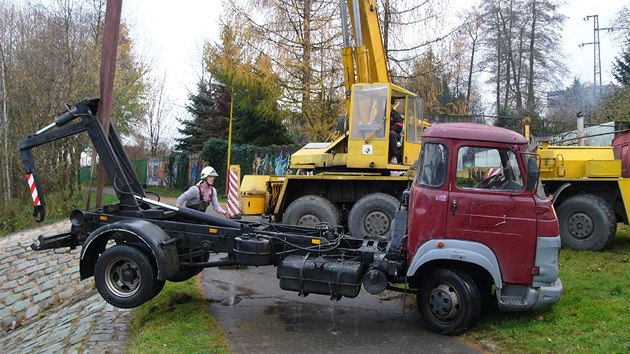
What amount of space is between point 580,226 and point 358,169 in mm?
4440

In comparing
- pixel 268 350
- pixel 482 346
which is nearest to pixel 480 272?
pixel 482 346

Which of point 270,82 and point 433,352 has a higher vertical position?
point 270,82

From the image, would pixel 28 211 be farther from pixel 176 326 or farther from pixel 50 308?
pixel 176 326

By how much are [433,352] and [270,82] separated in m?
16.9

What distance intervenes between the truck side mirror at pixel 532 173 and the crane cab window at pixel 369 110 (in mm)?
5349

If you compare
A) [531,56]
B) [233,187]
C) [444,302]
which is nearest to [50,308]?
[233,187]

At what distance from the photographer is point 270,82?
21.8 metres

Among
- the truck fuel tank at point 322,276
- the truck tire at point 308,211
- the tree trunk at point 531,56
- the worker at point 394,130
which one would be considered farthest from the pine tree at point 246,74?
the tree trunk at point 531,56

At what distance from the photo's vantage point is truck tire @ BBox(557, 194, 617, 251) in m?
10.4

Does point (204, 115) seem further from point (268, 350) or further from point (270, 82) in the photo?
point (268, 350)

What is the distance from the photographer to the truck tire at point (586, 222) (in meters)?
10.4

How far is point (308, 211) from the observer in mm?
11609

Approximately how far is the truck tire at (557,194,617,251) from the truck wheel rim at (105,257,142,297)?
7.94m

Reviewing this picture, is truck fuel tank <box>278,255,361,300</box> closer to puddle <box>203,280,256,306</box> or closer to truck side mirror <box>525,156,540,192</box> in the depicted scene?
puddle <box>203,280,256,306</box>
